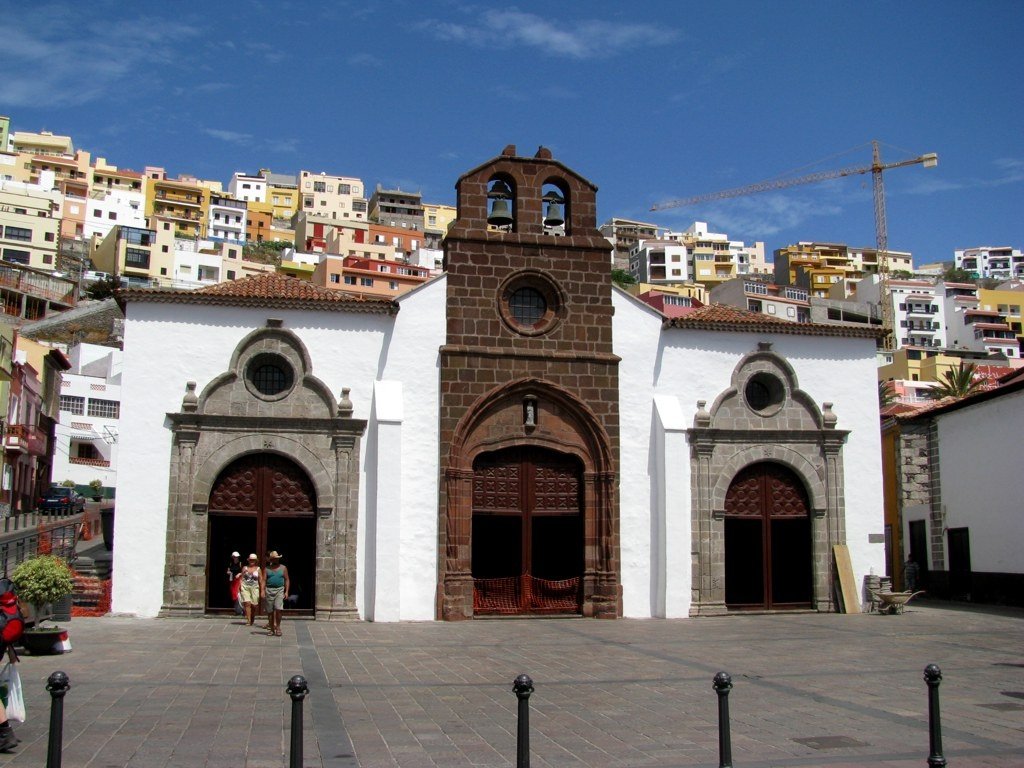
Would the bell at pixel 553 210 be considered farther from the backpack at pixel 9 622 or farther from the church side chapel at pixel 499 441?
the backpack at pixel 9 622

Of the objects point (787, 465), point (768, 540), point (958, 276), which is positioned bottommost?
point (768, 540)

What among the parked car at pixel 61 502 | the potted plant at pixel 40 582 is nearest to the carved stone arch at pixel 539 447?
the potted plant at pixel 40 582

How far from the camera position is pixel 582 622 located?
2106 cm

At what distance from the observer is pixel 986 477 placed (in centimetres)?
2552

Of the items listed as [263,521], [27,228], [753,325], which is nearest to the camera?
[263,521]

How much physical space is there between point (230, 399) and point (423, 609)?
5.92 m

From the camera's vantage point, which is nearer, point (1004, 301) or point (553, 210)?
point (553, 210)

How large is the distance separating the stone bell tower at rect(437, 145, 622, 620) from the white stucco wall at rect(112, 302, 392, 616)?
6.50 feet

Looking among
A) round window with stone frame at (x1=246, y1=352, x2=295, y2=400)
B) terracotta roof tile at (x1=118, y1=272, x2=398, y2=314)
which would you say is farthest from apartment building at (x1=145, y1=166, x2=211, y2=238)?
round window with stone frame at (x1=246, y1=352, x2=295, y2=400)

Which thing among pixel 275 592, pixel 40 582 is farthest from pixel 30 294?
pixel 40 582

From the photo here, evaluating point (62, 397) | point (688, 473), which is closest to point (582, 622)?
point (688, 473)

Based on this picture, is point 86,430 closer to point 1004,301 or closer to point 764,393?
point 764,393

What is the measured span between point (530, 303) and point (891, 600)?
1049cm

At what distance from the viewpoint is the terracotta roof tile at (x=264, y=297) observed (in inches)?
832
